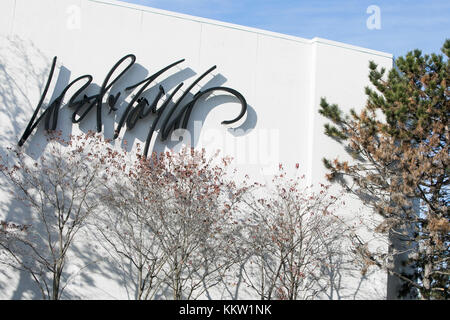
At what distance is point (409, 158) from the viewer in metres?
10.4

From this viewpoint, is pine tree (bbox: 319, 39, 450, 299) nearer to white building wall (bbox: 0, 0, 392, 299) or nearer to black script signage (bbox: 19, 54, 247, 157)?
white building wall (bbox: 0, 0, 392, 299)

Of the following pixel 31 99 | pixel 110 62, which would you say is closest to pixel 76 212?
pixel 31 99

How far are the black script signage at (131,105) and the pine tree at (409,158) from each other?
243 cm

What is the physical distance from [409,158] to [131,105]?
17.1 ft

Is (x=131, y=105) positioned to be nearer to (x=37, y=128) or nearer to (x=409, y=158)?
(x=37, y=128)

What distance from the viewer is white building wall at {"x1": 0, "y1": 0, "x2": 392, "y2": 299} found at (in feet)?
34.8

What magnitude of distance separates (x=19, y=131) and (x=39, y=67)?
1256 millimetres

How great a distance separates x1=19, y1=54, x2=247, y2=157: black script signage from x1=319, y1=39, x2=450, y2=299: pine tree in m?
2.43

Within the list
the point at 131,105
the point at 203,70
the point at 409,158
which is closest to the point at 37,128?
the point at 131,105

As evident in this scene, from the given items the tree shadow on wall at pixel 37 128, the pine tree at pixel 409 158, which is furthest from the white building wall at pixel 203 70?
the pine tree at pixel 409 158

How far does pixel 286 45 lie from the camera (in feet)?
39.5

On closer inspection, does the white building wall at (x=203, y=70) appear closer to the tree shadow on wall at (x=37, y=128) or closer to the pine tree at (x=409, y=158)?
the tree shadow on wall at (x=37, y=128)

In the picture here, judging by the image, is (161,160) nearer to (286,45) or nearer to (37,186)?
(37,186)

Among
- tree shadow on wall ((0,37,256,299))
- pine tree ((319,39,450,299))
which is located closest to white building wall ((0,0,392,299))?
tree shadow on wall ((0,37,256,299))
